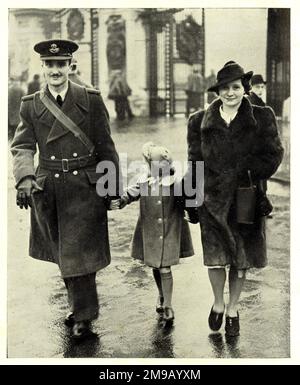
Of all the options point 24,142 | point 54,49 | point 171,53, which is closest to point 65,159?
point 24,142

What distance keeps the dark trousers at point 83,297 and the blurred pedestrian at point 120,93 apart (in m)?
1.88

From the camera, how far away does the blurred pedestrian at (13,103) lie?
5.08 meters

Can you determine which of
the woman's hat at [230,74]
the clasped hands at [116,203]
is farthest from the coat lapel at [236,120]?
the clasped hands at [116,203]

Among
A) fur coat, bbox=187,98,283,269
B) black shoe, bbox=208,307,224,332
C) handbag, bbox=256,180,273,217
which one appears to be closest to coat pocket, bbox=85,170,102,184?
fur coat, bbox=187,98,283,269

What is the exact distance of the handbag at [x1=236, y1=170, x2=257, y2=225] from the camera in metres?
4.62

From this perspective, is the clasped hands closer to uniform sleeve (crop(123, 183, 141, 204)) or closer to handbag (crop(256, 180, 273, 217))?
uniform sleeve (crop(123, 183, 141, 204))

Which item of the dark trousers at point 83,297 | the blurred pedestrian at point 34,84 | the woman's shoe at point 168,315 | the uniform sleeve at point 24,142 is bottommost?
the woman's shoe at point 168,315

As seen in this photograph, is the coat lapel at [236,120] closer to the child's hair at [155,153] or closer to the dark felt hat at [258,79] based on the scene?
the child's hair at [155,153]

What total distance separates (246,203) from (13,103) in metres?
1.99

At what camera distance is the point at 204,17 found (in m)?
5.23

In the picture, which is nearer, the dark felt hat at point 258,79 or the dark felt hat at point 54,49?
the dark felt hat at point 54,49
